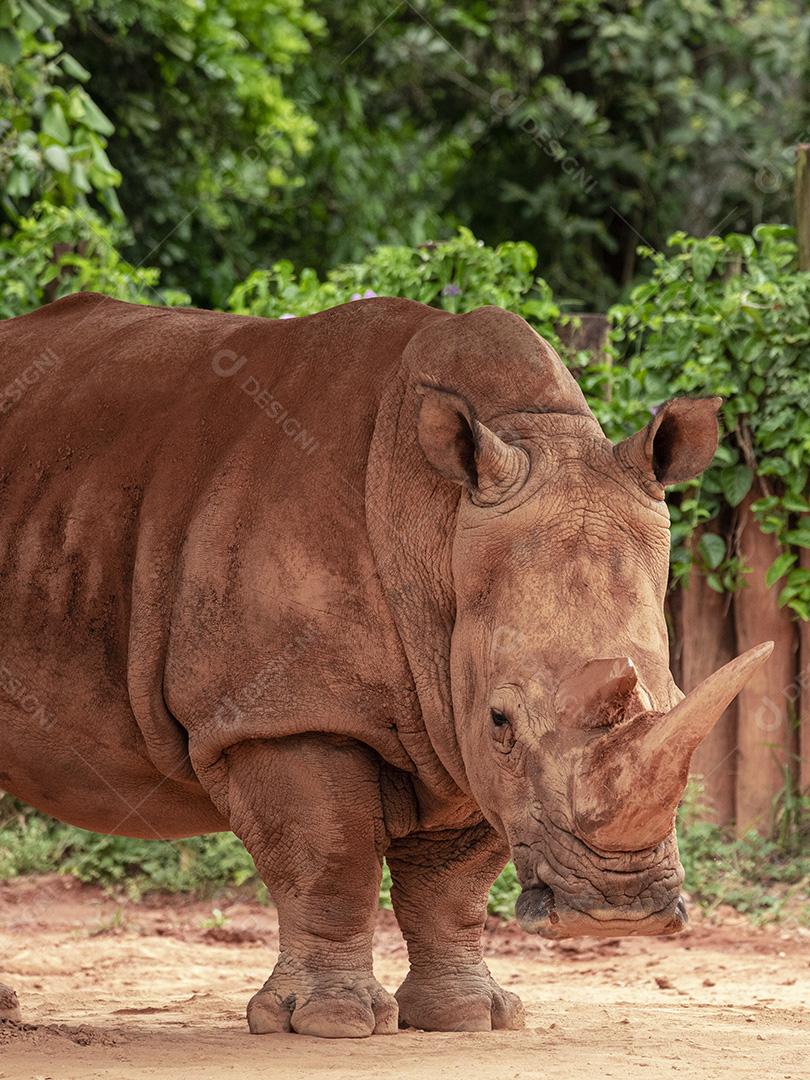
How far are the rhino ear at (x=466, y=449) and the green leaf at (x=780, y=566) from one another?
11.8ft

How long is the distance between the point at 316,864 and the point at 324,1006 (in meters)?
0.40

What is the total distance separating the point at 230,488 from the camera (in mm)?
5305

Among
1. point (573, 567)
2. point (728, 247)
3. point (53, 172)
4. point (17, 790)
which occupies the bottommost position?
point (17, 790)

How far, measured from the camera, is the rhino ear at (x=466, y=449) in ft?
16.1

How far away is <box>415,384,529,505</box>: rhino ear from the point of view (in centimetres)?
491

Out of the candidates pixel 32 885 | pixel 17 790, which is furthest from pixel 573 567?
pixel 32 885

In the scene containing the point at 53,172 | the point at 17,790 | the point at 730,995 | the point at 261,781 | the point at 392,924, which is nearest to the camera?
the point at 261,781

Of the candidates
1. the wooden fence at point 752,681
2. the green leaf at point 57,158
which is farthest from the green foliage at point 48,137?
the wooden fence at point 752,681

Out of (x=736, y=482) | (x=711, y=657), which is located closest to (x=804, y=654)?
(x=711, y=657)

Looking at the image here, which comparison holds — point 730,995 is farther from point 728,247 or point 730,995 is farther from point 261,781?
point 728,247

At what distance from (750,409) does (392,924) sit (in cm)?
284

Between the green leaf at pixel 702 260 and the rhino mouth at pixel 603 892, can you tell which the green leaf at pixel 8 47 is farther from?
the rhino mouth at pixel 603 892

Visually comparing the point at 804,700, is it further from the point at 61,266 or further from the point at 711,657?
the point at 61,266

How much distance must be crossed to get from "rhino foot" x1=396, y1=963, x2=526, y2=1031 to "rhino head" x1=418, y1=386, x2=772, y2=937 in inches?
41.0
